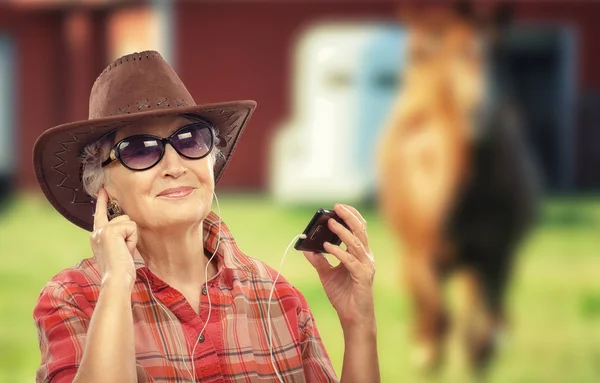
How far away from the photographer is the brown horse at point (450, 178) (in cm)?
496

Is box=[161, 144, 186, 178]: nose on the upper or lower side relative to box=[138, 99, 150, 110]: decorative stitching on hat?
lower

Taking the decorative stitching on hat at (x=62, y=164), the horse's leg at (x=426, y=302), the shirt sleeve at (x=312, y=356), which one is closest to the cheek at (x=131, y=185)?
the decorative stitching on hat at (x=62, y=164)

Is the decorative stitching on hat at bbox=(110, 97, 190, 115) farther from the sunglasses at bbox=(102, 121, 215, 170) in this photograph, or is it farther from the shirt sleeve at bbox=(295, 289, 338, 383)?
the shirt sleeve at bbox=(295, 289, 338, 383)

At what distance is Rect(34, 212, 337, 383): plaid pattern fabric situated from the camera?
1.95 meters

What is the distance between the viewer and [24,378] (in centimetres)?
514

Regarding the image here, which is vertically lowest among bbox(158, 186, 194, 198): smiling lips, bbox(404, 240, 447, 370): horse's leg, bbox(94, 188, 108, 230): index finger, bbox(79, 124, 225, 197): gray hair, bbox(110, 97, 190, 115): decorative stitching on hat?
bbox(404, 240, 447, 370): horse's leg

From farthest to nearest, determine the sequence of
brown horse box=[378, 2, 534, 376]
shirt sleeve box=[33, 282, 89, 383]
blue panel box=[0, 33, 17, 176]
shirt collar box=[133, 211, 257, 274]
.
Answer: blue panel box=[0, 33, 17, 176]
brown horse box=[378, 2, 534, 376]
shirt collar box=[133, 211, 257, 274]
shirt sleeve box=[33, 282, 89, 383]

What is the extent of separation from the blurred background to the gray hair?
7945 millimetres

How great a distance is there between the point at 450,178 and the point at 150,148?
3285 mm

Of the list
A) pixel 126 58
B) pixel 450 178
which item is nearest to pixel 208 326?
pixel 126 58

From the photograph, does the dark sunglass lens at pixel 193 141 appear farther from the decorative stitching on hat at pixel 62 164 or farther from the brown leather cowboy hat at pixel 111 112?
the decorative stitching on hat at pixel 62 164

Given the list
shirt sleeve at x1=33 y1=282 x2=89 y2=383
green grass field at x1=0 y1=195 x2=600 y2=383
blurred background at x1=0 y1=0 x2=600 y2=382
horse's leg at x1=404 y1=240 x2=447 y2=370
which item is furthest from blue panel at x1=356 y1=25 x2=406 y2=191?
shirt sleeve at x1=33 y1=282 x2=89 y2=383

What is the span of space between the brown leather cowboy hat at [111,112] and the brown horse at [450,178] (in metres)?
2.78

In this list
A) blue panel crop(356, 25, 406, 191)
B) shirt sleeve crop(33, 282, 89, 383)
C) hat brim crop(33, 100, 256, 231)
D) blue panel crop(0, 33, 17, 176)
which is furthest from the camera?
blue panel crop(0, 33, 17, 176)
